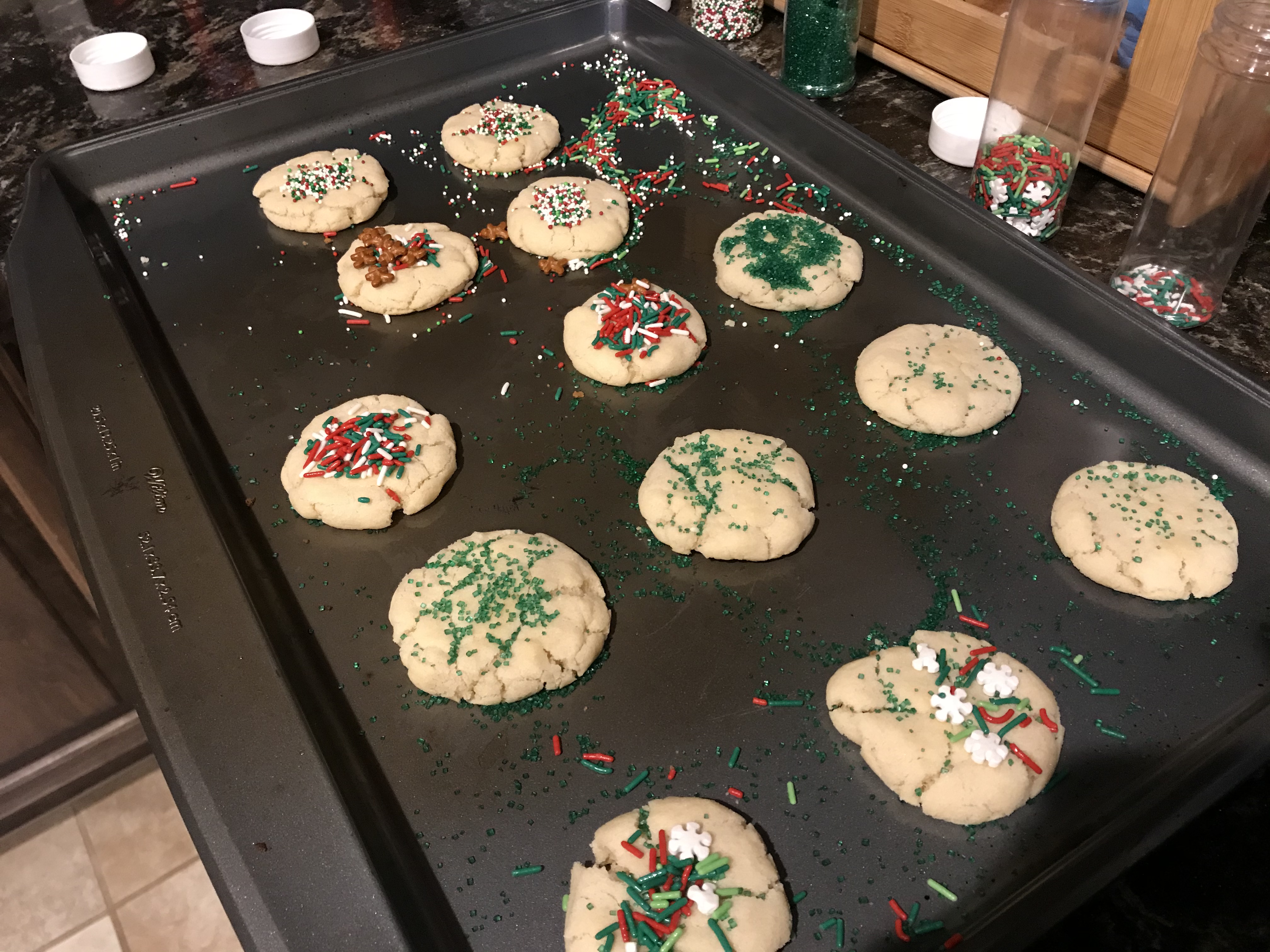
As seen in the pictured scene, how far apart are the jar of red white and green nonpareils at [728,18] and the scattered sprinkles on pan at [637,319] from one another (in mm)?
1092

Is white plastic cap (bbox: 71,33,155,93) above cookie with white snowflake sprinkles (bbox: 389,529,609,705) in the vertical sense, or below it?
above

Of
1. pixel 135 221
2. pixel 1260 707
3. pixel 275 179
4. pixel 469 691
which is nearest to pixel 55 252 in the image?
pixel 135 221

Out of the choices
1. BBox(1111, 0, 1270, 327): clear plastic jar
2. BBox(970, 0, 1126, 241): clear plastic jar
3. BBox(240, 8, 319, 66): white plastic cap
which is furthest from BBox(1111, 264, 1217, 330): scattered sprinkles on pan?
BBox(240, 8, 319, 66): white plastic cap

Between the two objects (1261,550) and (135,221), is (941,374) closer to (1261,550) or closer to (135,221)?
(1261,550)

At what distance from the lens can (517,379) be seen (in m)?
1.87

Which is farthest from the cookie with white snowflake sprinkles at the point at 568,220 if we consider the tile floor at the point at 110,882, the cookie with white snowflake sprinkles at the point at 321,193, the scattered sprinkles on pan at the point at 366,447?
the tile floor at the point at 110,882

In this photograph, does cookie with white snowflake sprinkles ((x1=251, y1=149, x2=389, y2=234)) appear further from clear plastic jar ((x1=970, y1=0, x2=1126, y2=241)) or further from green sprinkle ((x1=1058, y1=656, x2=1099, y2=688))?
green sprinkle ((x1=1058, y1=656, x2=1099, y2=688))

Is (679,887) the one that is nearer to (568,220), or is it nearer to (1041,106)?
(568,220)

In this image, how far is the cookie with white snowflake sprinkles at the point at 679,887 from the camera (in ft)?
3.78

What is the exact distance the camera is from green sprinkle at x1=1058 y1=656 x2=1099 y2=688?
139 centimetres

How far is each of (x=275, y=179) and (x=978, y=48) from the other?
5.94 feet

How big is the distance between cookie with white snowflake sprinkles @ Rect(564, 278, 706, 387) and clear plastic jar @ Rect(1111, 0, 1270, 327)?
0.91 meters

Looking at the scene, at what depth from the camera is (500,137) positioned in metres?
2.29

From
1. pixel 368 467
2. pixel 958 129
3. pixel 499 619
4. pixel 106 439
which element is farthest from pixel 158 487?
pixel 958 129
